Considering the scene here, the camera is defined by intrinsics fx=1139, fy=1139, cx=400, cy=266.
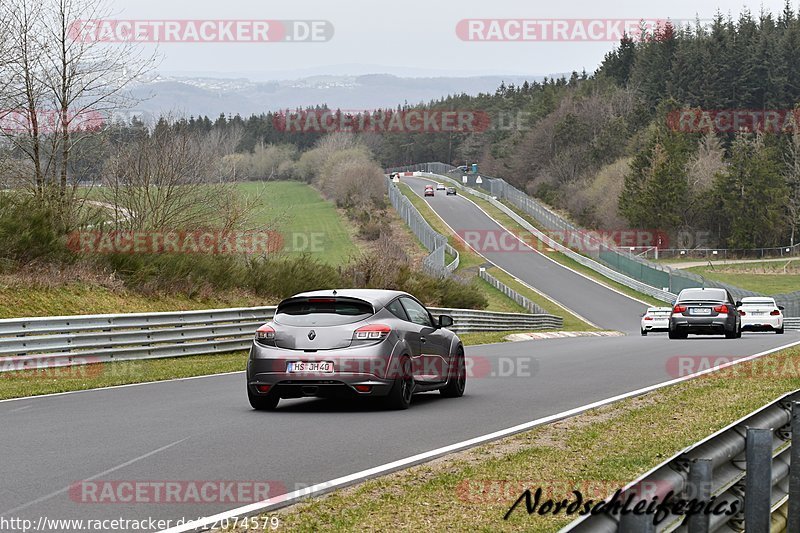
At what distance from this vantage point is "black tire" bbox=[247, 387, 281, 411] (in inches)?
535

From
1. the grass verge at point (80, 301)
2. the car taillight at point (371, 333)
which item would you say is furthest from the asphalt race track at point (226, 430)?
the grass verge at point (80, 301)

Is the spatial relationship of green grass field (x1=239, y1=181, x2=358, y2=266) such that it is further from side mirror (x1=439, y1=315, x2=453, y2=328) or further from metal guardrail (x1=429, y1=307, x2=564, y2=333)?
side mirror (x1=439, y1=315, x2=453, y2=328)

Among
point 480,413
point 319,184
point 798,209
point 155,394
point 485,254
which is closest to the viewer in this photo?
point 480,413

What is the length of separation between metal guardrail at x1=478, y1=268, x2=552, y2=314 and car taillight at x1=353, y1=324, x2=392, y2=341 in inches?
1712

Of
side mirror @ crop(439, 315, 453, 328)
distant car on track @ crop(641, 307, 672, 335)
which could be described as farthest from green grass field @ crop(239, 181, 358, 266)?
side mirror @ crop(439, 315, 453, 328)

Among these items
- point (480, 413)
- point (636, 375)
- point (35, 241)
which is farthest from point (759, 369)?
point (35, 241)

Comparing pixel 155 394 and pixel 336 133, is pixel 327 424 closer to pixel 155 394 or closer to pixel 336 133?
pixel 155 394

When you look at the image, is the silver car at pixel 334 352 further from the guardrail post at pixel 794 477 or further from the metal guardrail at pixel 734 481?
the guardrail post at pixel 794 477

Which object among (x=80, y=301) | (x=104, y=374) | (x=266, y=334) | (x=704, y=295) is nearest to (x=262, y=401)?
(x=266, y=334)

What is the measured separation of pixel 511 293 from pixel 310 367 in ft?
170

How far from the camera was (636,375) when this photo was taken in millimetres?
18953

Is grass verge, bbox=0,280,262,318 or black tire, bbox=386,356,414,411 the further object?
grass verge, bbox=0,280,262,318

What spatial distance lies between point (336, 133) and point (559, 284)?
348ft

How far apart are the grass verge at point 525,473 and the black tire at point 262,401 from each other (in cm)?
341
